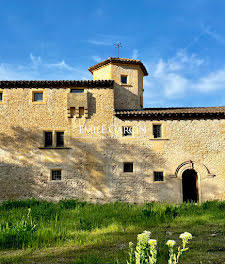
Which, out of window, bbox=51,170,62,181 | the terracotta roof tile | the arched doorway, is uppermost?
the terracotta roof tile

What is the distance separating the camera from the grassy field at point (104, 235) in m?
6.71

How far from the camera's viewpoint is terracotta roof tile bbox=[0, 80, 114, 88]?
55.8 feet

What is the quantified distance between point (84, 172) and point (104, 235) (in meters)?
7.75

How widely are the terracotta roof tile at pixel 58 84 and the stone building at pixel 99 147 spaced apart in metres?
0.07

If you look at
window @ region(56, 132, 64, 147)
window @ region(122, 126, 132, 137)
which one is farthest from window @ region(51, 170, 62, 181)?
window @ region(122, 126, 132, 137)

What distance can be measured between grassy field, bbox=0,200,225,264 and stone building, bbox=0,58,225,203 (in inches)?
134

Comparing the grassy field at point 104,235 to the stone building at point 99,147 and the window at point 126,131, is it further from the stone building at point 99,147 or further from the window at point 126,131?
the window at point 126,131

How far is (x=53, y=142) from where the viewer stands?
16734 mm

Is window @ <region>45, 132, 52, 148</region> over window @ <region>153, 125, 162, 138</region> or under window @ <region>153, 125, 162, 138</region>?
under

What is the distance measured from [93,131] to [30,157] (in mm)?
4446

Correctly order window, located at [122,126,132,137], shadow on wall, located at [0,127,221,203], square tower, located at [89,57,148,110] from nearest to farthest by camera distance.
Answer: shadow on wall, located at [0,127,221,203], window, located at [122,126,132,137], square tower, located at [89,57,148,110]

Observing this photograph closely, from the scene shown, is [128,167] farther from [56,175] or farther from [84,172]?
[56,175]

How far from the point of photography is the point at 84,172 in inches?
646

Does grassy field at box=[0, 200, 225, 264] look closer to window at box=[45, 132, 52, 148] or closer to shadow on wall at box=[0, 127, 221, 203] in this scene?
shadow on wall at box=[0, 127, 221, 203]
